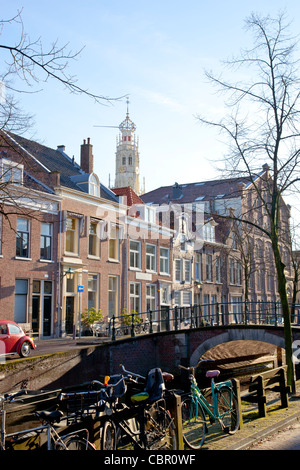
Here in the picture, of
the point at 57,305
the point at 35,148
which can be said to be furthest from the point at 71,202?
the point at 35,148

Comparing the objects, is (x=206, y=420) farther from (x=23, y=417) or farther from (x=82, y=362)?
(x=82, y=362)

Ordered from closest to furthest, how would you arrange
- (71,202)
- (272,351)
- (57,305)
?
(57,305), (71,202), (272,351)

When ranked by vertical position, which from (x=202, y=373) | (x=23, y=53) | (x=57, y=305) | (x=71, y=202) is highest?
(x=71, y=202)

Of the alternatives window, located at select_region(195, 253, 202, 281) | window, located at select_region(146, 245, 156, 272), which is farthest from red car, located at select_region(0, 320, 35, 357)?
window, located at select_region(195, 253, 202, 281)

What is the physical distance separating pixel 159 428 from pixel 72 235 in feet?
62.5

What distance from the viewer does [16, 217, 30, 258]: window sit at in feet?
72.3

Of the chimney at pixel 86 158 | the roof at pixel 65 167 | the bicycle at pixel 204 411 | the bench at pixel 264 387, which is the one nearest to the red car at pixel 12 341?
the bench at pixel 264 387

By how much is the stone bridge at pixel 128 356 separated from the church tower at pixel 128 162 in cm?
8307

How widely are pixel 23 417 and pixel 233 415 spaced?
3.57 meters

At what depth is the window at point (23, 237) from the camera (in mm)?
22031

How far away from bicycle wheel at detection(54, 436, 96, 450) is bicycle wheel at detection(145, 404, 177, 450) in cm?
120

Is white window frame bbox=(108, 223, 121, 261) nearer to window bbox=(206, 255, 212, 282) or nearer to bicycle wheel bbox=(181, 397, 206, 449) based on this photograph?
window bbox=(206, 255, 212, 282)

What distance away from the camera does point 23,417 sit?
271 inches

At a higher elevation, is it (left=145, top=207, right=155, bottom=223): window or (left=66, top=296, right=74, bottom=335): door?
(left=145, top=207, right=155, bottom=223): window
